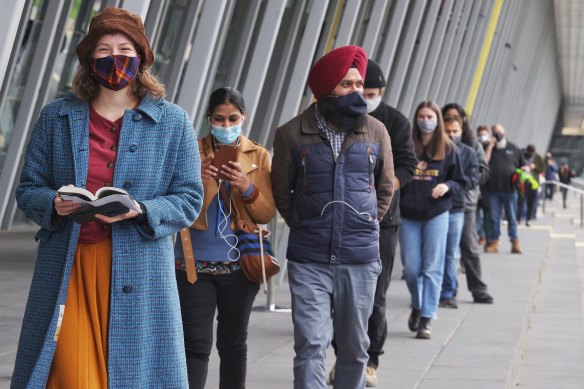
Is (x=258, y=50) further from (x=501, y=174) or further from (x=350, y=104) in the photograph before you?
(x=501, y=174)

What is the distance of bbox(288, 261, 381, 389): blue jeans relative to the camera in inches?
207

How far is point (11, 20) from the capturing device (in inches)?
207

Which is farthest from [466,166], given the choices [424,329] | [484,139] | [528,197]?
[528,197]

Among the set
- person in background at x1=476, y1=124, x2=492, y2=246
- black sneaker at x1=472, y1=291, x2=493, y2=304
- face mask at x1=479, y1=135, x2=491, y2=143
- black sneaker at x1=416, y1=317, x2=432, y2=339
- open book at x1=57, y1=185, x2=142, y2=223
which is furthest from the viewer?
person in background at x1=476, y1=124, x2=492, y2=246

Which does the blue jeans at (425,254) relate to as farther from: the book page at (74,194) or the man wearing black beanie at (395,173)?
the book page at (74,194)

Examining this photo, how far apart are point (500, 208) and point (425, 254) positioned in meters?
8.90

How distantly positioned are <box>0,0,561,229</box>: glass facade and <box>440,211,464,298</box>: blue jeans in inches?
73.2

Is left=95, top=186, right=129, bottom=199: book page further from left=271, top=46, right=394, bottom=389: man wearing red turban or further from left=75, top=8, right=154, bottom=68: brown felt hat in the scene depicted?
left=271, top=46, right=394, bottom=389: man wearing red turban

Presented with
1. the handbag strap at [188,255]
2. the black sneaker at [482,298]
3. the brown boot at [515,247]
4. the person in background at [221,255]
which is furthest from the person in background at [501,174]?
the handbag strap at [188,255]

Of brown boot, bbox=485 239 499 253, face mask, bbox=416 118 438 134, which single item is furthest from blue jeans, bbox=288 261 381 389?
brown boot, bbox=485 239 499 253

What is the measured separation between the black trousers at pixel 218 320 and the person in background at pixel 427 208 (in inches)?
133

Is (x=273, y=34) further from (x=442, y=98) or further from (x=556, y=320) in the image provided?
(x=442, y=98)

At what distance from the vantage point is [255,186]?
5309 millimetres

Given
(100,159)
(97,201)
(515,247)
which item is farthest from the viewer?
(515,247)
